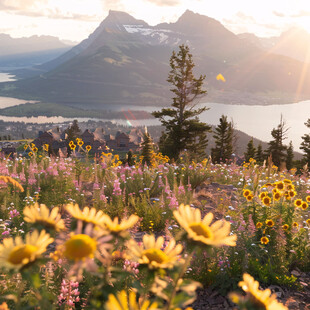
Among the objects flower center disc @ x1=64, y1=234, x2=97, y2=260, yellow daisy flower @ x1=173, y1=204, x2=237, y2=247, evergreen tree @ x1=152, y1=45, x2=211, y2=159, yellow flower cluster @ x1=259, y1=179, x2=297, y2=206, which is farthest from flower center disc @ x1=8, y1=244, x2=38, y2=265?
evergreen tree @ x1=152, y1=45, x2=211, y2=159

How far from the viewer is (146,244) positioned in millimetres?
1497

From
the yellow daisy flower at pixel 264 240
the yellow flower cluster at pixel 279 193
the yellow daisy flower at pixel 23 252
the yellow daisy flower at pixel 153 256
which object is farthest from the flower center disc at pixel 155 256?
the yellow flower cluster at pixel 279 193

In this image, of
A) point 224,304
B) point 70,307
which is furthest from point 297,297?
point 70,307

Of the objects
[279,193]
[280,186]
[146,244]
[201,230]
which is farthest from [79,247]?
[280,186]

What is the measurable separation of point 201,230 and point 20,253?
0.82m

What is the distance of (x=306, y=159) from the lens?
48469 millimetres

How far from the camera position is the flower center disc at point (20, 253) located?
4.13 feet

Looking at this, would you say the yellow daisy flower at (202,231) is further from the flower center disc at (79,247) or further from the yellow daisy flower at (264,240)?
the yellow daisy flower at (264,240)

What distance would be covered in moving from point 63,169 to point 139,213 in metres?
3.37

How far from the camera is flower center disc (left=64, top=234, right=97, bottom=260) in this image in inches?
44.9

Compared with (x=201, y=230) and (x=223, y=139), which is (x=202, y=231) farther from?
(x=223, y=139)

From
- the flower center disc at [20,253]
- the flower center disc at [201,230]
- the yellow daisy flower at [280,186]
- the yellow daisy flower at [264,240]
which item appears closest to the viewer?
the flower center disc at [20,253]

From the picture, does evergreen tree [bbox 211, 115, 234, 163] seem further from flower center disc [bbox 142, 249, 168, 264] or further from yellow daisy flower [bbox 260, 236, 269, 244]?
flower center disc [bbox 142, 249, 168, 264]

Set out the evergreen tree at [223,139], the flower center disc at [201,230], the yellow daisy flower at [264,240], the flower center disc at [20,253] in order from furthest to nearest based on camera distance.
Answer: the evergreen tree at [223,139]
the yellow daisy flower at [264,240]
the flower center disc at [201,230]
the flower center disc at [20,253]
